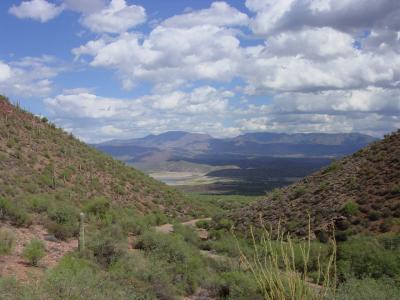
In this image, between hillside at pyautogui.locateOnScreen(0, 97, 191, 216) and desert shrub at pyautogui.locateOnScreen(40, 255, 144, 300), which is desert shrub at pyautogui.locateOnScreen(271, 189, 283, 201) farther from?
desert shrub at pyautogui.locateOnScreen(40, 255, 144, 300)

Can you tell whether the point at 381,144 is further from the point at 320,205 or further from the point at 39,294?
the point at 39,294

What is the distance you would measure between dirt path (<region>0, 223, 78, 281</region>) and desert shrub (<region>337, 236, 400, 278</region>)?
9.70 metres

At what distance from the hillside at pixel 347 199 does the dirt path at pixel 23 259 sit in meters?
14.3

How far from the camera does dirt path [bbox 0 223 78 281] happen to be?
40.3 feet

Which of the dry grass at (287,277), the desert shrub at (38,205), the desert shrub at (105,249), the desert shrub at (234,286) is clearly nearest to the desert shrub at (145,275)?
the desert shrub at (105,249)

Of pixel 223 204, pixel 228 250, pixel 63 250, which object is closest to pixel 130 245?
pixel 63 250

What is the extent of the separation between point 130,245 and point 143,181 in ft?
94.0

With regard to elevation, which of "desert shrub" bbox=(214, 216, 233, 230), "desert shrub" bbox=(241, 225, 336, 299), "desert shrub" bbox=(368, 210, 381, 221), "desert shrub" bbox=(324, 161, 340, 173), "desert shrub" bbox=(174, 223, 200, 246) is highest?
"desert shrub" bbox=(324, 161, 340, 173)

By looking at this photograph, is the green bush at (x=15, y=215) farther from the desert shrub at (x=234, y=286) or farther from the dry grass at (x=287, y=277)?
the dry grass at (x=287, y=277)

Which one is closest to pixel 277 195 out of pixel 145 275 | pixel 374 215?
pixel 374 215

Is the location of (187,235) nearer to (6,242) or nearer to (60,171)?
(6,242)

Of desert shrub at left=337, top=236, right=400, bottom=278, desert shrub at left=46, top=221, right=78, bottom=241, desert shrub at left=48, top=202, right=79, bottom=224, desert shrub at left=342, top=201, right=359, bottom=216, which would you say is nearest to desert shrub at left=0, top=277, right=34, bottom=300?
desert shrub at left=46, top=221, right=78, bottom=241

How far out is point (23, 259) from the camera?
45.9ft

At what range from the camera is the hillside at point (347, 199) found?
80.0 feet
